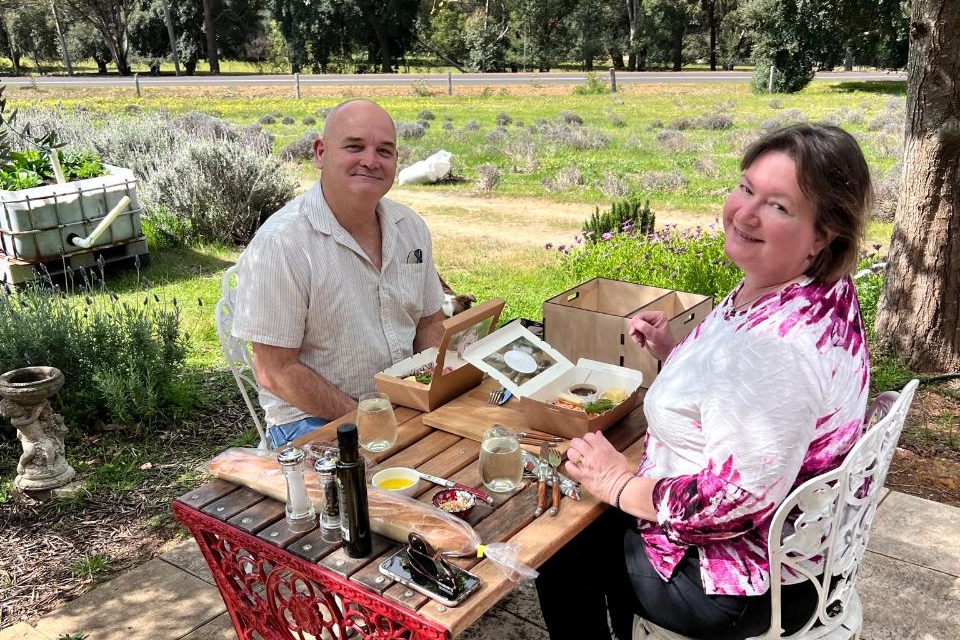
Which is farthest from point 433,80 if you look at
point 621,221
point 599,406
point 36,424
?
point 599,406

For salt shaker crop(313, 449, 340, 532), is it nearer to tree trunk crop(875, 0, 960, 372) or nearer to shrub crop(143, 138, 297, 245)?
tree trunk crop(875, 0, 960, 372)

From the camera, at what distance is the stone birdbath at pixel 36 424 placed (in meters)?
3.75

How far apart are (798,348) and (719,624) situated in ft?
2.28

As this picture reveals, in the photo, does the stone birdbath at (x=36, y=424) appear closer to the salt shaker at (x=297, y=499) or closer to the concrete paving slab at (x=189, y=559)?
the concrete paving slab at (x=189, y=559)

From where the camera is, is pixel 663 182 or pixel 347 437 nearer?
pixel 347 437

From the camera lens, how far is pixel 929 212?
4.71 meters

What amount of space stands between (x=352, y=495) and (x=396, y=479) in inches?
15.9

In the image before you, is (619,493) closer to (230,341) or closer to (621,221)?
(230,341)

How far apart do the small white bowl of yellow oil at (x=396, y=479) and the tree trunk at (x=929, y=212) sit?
13.2 ft

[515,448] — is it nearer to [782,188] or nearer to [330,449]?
[330,449]

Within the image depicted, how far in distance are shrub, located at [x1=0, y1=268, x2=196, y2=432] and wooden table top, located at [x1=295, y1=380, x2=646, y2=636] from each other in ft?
8.65

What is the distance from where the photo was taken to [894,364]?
16.3ft

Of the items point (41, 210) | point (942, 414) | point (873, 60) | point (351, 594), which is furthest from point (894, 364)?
point (873, 60)

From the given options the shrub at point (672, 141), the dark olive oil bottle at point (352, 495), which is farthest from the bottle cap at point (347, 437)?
the shrub at point (672, 141)
